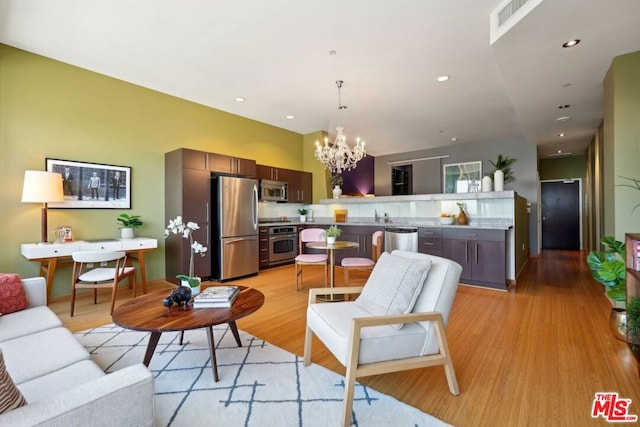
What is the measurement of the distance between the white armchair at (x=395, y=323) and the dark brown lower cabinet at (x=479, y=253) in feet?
8.94

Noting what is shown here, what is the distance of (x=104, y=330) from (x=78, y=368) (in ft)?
5.48

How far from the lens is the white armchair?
5.09 ft

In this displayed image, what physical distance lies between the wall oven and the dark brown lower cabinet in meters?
2.95

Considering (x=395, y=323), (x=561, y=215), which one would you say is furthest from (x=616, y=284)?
(x=561, y=215)

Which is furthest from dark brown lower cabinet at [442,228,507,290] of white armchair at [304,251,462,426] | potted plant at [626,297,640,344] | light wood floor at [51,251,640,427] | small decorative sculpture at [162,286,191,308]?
small decorative sculpture at [162,286,191,308]

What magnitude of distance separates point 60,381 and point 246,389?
3.10 feet

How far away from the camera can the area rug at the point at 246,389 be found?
1.56 m

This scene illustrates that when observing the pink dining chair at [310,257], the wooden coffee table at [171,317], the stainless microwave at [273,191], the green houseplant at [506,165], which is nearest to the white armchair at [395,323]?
the wooden coffee table at [171,317]

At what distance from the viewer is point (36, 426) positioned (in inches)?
30.8

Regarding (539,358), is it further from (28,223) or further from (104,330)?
(28,223)

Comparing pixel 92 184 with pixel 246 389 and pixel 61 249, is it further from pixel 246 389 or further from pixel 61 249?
pixel 246 389

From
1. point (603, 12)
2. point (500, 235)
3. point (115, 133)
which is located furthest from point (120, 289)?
point (603, 12)

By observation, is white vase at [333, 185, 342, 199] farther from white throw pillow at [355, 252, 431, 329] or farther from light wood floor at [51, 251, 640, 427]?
white throw pillow at [355, 252, 431, 329]

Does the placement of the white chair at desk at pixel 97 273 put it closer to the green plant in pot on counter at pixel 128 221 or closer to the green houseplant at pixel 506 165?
the green plant in pot on counter at pixel 128 221
